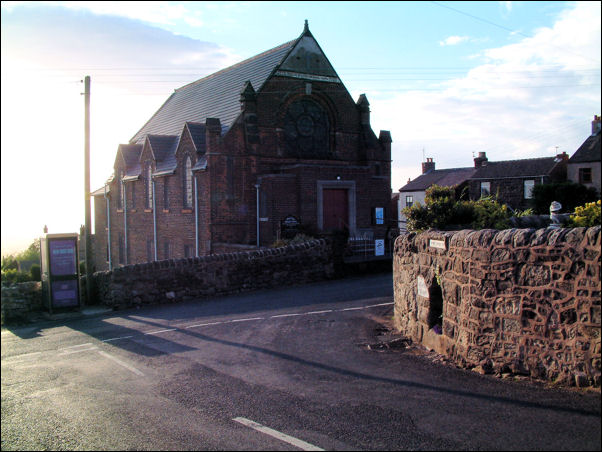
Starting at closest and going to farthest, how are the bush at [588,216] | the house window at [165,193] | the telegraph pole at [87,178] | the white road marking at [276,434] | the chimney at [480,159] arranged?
the white road marking at [276,434], the bush at [588,216], the telegraph pole at [87,178], the house window at [165,193], the chimney at [480,159]

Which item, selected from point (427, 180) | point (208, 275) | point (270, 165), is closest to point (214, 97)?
point (270, 165)

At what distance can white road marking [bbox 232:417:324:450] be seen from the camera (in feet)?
18.6

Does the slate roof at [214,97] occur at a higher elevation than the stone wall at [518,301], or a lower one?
higher

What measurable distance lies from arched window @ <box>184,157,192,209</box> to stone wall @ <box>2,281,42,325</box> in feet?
40.5

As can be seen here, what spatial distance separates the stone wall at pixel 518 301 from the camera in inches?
254

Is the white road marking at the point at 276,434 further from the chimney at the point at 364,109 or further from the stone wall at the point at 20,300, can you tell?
the chimney at the point at 364,109

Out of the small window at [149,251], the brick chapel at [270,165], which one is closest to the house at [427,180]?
the brick chapel at [270,165]

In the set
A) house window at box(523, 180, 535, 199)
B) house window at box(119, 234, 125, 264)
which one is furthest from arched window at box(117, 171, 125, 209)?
house window at box(523, 180, 535, 199)

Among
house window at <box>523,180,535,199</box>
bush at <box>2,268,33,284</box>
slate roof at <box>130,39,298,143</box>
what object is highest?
slate roof at <box>130,39,298,143</box>

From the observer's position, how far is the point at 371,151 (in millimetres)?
30219

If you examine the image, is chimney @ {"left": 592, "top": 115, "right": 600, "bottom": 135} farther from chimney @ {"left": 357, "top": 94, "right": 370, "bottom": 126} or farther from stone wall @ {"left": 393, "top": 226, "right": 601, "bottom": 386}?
chimney @ {"left": 357, "top": 94, "right": 370, "bottom": 126}

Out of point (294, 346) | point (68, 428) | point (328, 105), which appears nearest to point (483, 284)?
point (294, 346)

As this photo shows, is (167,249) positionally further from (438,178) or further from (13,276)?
(438,178)

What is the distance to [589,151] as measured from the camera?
403cm
